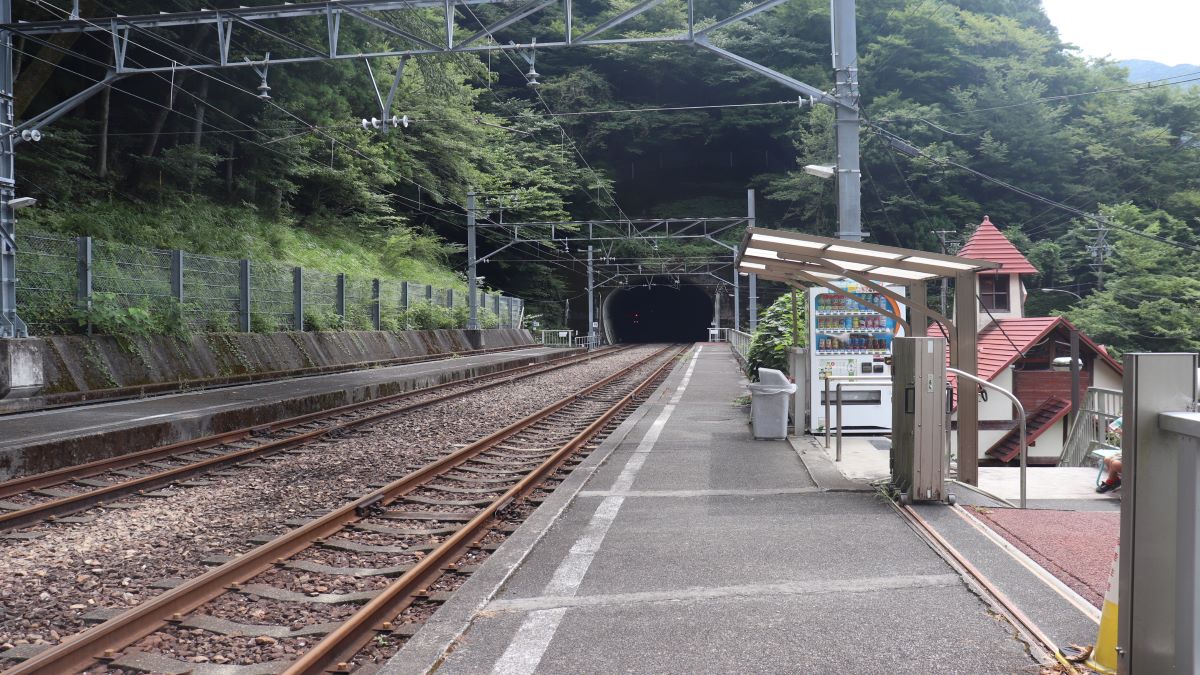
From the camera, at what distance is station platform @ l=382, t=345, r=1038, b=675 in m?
4.00

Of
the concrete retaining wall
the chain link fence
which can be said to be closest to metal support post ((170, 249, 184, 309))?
the chain link fence

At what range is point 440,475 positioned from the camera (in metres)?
9.21

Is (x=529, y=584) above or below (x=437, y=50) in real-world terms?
below

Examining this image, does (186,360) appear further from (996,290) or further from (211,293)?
(996,290)

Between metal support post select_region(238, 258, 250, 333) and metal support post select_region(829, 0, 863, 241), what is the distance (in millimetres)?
15231

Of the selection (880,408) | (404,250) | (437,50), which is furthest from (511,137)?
(880,408)

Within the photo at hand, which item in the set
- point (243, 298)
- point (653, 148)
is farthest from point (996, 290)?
point (653, 148)

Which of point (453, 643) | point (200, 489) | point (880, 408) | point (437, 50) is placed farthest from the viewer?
point (437, 50)

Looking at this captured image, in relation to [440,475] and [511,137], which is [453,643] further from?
[511,137]

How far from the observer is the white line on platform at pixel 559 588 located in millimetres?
4008

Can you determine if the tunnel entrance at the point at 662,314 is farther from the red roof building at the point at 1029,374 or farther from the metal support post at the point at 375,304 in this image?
the metal support post at the point at 375,304

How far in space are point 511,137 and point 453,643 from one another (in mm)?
54856

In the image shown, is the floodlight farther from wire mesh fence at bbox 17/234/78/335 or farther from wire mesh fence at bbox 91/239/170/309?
wire mesh fence at bbox 17/234/78/335

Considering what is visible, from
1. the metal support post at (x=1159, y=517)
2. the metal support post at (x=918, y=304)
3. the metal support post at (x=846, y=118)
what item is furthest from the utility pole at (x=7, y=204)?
the metal support post at (x=1159, y=517)
